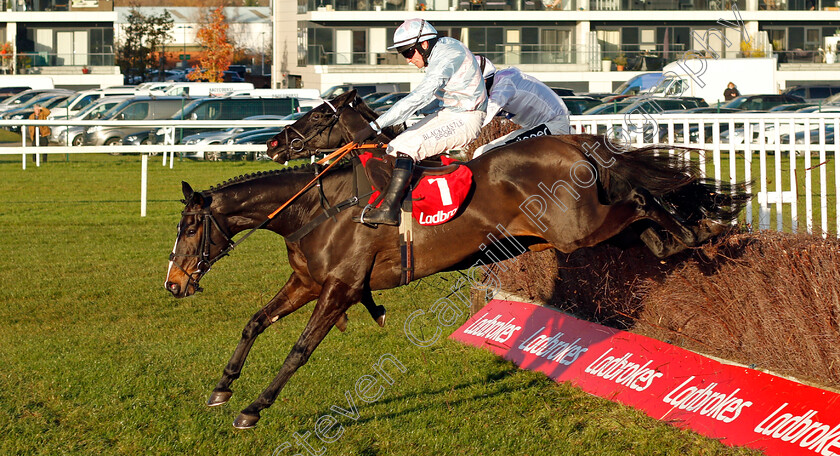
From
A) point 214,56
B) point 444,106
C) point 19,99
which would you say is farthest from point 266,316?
point 214,56

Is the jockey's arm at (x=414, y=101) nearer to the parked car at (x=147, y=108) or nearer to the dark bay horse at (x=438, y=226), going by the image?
the dark bay horse at (x=438, y=226)

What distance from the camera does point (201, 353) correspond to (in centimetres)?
670

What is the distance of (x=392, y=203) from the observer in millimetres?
4914

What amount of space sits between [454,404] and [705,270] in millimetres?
1745

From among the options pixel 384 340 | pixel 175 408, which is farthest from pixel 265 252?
pixel 175 408

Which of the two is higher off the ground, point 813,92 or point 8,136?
point 813,92

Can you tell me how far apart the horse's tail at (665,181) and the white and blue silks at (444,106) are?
68 cm

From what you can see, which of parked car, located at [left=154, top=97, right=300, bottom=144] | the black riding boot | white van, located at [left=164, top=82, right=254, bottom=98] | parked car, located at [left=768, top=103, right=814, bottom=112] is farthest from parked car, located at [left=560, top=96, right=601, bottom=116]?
the black riding boot

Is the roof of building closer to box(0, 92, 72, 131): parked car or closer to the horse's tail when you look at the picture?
box(0, 92, 72, 131): parked car

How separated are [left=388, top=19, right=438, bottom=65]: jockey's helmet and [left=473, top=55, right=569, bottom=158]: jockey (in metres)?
0.86

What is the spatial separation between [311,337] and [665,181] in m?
2.29

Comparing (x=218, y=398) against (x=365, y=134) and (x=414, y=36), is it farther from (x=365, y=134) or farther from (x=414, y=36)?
(x=414, y=36)

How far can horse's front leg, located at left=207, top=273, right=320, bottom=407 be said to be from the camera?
5121mm

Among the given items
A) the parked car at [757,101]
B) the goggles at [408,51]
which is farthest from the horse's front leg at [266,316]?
the parked car at [757,101]
